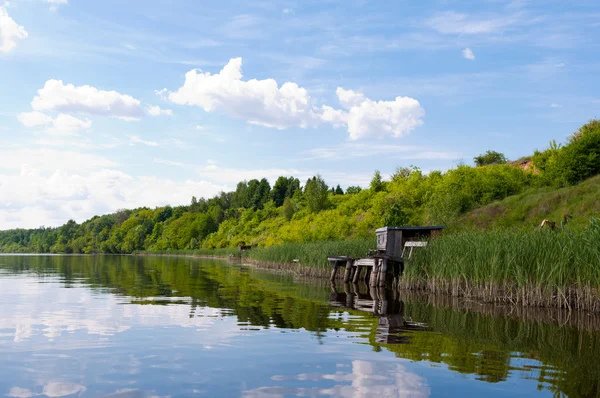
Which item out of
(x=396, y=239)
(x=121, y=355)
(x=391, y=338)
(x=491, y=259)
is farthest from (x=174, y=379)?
(x=396, y=239)

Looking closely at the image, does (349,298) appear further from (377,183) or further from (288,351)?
(377,183)

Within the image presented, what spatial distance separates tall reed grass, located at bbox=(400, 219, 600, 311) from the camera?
49.1ft

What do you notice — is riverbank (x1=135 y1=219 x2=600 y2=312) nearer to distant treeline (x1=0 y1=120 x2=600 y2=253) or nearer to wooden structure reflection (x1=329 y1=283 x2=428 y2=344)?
wooden structure reflection (x1=329 y1=283 x2=428 y2=344)

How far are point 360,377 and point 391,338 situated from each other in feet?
11.6

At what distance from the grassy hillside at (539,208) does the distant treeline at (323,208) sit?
2348mm

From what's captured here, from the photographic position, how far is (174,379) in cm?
785

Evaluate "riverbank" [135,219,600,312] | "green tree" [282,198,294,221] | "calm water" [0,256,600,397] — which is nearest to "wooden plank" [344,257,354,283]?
"riverbank" [135,219,600,312]

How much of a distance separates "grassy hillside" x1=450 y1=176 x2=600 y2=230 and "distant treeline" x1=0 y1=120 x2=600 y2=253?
235 centimetres

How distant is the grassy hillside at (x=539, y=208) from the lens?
38688 millimetres

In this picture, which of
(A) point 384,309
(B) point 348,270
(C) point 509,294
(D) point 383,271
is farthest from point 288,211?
(A) point 384,309

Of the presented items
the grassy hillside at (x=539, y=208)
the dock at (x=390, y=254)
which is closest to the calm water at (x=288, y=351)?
the dock at (x=390, y=254)

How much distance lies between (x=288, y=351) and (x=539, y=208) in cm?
3851

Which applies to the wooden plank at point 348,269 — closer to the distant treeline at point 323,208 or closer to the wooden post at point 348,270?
the wooden post at point 348,270

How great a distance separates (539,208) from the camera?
43.1 metres
